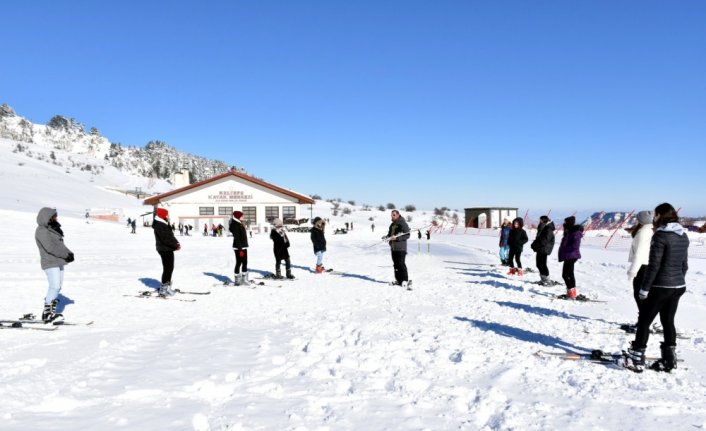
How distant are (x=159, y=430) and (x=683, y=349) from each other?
6.10 metres

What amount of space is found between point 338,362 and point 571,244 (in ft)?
20.4

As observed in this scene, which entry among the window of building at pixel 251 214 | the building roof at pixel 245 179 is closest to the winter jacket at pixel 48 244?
the building roof at pixel 245 179

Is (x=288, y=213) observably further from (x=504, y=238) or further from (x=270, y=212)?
(x=504, y=238)

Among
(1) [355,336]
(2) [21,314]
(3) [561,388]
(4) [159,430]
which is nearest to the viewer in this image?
(4) [159,430]

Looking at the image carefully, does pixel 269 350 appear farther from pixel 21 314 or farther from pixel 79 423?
pixel 21 314

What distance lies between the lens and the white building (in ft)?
144

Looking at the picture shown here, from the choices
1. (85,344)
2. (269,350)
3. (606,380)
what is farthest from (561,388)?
(85,344)

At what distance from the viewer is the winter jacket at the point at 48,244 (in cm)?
683

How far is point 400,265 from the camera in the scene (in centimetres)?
1096

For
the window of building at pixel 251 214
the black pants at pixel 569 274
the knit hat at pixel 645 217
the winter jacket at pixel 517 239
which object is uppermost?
the window of building at pixel 251 214

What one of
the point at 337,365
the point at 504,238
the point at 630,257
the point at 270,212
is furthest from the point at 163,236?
the point at 270,212

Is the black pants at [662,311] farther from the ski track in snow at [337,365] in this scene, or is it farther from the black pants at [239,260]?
the black pants at [239,260]

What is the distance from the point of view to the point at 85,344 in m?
5.86

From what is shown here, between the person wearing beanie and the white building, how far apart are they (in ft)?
109
